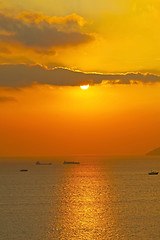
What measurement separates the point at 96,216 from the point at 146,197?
152 feet

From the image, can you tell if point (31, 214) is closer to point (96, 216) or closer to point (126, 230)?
point (96, 216)

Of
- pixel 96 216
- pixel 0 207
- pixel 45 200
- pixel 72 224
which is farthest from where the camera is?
pixel 45 200

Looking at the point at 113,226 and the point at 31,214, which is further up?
the point at 31,214

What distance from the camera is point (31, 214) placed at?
10138 centimetres

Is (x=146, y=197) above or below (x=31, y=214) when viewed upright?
above

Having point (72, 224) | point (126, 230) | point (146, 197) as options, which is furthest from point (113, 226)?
point (146, 197)

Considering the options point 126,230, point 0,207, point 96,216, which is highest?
point 0,207

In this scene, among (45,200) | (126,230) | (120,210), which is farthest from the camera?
(45,200)

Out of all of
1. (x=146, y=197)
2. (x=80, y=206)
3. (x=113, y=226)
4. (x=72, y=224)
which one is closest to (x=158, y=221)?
(x=113, y=226)

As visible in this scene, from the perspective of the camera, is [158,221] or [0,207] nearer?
[158,221]

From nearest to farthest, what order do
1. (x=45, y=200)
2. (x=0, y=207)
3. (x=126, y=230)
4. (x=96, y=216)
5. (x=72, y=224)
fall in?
(x=126, y=230) → (x=72, y=224) → (x=96, y=216) → (x=0, y=207) → (x=45, y=200)

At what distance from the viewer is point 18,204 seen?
400ft

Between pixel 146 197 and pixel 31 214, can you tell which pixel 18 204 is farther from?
pixel 146 197

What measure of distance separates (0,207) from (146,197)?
189ft
